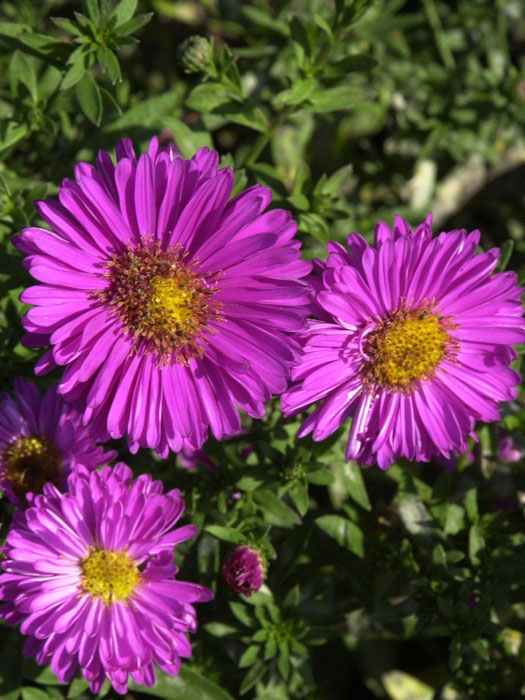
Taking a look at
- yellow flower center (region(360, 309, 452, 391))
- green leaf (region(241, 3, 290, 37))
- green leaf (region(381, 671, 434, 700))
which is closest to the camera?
yellow flower center (region(360, 309, 452, 391))

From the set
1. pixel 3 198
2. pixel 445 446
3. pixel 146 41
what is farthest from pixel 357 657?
pixel 146 41

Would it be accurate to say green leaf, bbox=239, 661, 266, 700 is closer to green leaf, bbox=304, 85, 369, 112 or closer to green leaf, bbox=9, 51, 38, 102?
green leaf, bbox=304, 85, 369, 112

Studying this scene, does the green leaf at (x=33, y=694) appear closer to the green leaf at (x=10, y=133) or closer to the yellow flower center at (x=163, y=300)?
the yellow flower center at (x=163, y=300)

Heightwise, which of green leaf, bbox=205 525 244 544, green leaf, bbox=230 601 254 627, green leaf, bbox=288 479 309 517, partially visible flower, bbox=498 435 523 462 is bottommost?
green leaf, bbox=230 601 254 627

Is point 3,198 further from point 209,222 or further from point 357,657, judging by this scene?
point 357,657

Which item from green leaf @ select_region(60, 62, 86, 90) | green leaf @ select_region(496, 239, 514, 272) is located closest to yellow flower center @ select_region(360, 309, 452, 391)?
green leaf @ select_region(496, 239, 514, 272)

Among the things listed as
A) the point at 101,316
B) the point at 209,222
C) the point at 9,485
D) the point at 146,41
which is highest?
the point at 146,41

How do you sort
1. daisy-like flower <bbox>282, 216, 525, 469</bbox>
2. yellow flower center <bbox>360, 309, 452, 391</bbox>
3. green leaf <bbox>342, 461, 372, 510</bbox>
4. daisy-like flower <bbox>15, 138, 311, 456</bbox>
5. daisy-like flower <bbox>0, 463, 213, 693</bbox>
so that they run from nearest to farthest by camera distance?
daisy-like flower <bbox>15, 138, 311, 456</bbox>, daisy-like flower <bbox>282, 216, 525, 469</bbox>, daisy-like flower <bbox>0, 463, 213, 693</bbox>, yellow flower center <bbox>360, 309, 452, 391</bbox>, green leaf <bbox>342, 461, 372, 510</bbox>

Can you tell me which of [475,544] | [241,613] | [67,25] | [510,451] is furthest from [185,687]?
[67,25]
